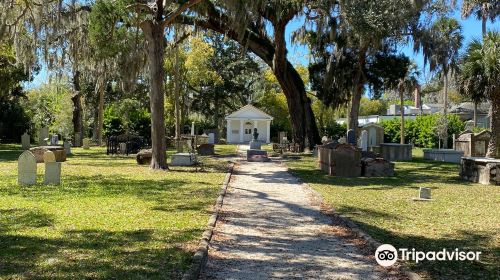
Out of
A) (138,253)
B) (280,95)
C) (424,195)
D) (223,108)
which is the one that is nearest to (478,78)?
(424,195)

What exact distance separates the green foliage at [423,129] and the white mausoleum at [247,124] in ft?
39.8

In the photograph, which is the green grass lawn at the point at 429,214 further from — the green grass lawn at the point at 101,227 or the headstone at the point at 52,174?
the headstone at the point at 52,174

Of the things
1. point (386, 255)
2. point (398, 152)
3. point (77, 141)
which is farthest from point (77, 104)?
point (386, 255)

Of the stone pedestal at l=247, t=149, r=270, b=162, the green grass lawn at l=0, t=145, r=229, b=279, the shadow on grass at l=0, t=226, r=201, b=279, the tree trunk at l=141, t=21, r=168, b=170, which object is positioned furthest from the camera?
the stone pedestal at l=247, t=149, r=270, b=162

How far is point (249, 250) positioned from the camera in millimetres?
6613

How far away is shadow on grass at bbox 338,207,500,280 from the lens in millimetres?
5476

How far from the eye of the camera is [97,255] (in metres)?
5.82

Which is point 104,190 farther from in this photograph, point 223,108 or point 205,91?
point 223,108

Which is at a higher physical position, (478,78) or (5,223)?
(478,78)

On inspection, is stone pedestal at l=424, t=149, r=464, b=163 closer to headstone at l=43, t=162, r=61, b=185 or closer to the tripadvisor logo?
headstone at l=43, t=162, r=61, b=185

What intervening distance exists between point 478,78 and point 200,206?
1273cm

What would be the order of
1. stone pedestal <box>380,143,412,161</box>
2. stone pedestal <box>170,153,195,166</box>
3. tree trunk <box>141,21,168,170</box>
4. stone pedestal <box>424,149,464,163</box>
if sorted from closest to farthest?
1. tree trunk <box>141,21,168,170</box>
2. stone pedestal <box>170,153,195,166</box>
3. stone pedestal <box>424,149,464,163</box>
4. stone pedestal <box>380,143,412,161</box>

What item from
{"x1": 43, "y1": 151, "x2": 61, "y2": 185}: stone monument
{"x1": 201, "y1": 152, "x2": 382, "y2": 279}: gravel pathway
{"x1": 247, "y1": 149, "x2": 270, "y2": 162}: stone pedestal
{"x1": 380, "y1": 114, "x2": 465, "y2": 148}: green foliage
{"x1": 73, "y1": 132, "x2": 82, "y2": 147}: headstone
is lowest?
{"x1": 201, "y1": 152, "x2": 382, "y2": 279}: gravel pathway

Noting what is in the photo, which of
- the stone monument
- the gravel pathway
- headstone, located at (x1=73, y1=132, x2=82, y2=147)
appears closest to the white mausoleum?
headstone, located at (x1=73, y1=132, x2=82, y2=147)
